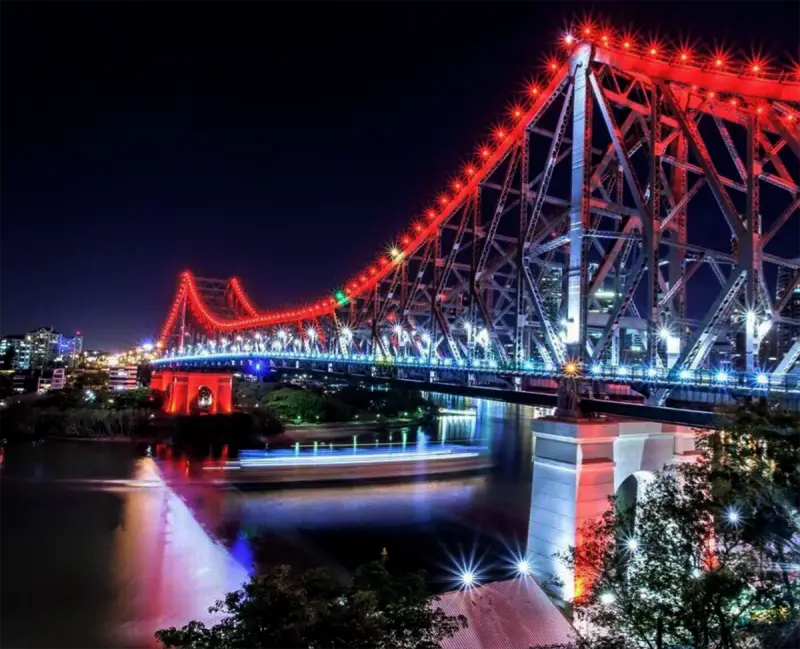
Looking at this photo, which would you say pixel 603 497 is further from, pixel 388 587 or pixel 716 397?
pixel 388 587

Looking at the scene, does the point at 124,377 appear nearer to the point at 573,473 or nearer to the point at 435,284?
the point at 435,284

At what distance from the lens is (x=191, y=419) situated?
5412 centimetres

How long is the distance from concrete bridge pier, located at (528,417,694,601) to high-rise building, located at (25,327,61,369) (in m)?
157

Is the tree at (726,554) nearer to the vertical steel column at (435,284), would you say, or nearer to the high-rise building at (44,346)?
the vertical steel column at (435,284)

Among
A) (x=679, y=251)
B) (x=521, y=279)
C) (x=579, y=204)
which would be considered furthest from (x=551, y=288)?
(x=679, y=251)

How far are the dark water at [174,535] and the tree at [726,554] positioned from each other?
1160 cm

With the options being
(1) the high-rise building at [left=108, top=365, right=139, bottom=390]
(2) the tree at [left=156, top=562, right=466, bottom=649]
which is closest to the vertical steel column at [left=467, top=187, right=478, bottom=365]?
(2) the tree at [left=156, top=562, right=466, bottom=649]

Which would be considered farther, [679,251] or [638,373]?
[679,251]

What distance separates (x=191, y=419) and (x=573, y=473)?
45582mm

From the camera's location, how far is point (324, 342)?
54000mm

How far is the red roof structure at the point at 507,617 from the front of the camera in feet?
44.8

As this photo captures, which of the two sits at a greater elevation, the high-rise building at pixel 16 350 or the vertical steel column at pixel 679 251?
the vertical steel column at pixel 679 251

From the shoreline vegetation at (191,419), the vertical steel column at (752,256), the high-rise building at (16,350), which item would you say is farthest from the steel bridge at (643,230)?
the high-rise building at (16,350)

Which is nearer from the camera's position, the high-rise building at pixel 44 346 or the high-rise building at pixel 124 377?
the high-rise building at pixel 124 377
